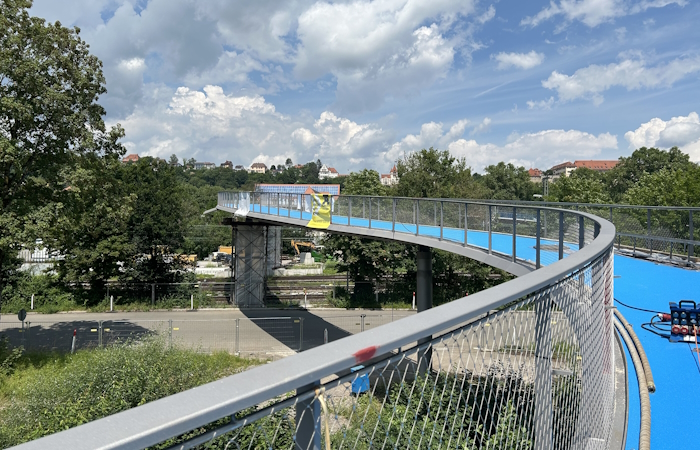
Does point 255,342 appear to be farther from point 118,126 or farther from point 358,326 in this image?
point 118,126

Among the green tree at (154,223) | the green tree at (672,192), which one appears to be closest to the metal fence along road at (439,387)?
the green tree at (672,192)

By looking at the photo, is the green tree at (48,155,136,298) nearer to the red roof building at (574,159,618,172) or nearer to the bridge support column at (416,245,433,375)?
the bridge support column at (416,245,433,375)

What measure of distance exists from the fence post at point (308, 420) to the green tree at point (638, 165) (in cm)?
8634

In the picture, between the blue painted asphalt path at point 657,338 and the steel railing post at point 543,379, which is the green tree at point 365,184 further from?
the steel railing post at point 543,379

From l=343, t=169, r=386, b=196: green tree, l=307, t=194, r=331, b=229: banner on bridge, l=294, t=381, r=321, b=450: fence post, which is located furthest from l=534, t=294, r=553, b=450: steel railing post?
l=343, t=169, r=386, b=196: green tree

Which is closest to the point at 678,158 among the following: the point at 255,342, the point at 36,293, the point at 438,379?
the point at 255,342

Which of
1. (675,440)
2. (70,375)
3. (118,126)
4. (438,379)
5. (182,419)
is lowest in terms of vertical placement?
(70,375)

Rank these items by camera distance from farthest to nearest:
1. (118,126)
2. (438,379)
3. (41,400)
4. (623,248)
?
(118,126)
(623,248)
(41,400)
(438,379)

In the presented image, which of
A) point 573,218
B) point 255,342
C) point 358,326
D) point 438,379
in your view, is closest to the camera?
point 438,379

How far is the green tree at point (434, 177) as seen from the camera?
4388 centimetres

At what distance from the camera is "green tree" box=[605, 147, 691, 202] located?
3118 inches

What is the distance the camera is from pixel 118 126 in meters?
21.5

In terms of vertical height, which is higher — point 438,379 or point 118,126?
point 118,126

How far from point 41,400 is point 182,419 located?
566 inches
